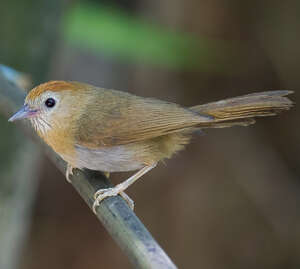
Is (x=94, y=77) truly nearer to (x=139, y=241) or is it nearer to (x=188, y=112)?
(x=188, y=112)

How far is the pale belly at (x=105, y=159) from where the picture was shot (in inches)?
128

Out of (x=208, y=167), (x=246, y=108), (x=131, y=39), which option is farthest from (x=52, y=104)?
(x=208, y=167)

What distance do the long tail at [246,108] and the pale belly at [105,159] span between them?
46 cm

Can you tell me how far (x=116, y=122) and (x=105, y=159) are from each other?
24cm

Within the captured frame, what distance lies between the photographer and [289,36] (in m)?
5.64

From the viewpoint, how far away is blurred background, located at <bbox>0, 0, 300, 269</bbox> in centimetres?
563

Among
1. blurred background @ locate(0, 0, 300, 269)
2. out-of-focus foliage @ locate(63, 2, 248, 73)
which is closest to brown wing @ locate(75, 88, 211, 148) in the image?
out-of-focus foliage @ locate(63, 2, 248, 73)

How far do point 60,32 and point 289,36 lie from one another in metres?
2.45

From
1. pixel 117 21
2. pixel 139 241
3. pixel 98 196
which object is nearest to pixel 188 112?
pixel 98 196

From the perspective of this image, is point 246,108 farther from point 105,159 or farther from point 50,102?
point 50,102

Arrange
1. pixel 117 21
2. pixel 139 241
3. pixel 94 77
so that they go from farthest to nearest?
pixel 94 77, pixel 117 21, pixel 139 241

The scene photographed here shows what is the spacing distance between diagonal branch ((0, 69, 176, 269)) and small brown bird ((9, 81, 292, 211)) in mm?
81

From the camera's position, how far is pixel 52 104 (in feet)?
11.1

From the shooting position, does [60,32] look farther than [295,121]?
No
